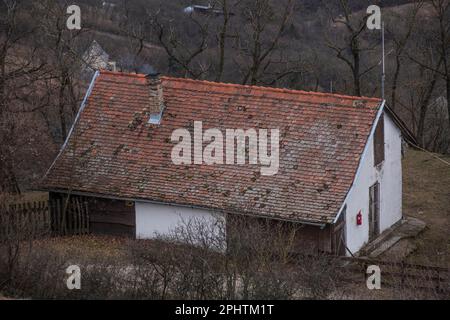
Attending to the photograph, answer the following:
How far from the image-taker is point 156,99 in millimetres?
25312

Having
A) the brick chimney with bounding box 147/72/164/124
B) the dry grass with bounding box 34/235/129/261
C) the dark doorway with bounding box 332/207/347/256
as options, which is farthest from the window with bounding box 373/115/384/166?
the dry grass with bounding box 34/235/129/261

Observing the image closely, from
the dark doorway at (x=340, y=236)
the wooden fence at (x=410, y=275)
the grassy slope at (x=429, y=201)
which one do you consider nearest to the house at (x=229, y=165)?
the dark doorway at (x=340, y=236)

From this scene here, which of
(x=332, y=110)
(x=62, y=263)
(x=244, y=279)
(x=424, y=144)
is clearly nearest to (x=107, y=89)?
(x=332, y=110)

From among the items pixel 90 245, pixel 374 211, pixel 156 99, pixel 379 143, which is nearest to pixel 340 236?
pixel 374 211

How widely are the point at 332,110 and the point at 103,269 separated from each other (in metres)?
9.35

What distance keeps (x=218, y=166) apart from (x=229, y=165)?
0.30 meters

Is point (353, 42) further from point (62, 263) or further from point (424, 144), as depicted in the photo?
point (62, 263)

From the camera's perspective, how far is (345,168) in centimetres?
→ 2266

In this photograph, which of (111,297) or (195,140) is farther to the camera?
(195,140)

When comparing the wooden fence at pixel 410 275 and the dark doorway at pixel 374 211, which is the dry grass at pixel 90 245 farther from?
the dark doorway at pixel 374 211

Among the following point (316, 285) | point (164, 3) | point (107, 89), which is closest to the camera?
point (316, 285)
